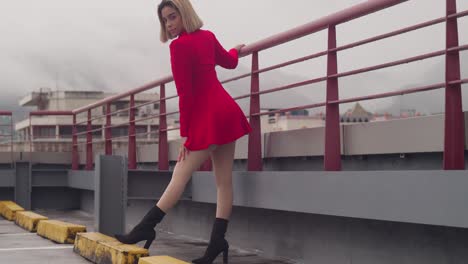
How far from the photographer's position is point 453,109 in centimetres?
469

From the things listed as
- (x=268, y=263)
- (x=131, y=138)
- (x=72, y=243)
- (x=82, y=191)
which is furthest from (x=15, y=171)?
(x=268, y=263)

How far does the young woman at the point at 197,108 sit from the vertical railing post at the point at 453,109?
67.8 inches

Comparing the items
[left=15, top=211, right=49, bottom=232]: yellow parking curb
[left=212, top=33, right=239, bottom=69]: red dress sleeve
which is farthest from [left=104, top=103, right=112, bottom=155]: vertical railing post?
[left=212, top=33, right=239, bottom=69]: red dress sleeve

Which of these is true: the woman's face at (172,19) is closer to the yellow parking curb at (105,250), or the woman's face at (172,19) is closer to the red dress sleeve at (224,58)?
the red dress sleeve at (224,58)

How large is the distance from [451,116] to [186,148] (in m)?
2.08

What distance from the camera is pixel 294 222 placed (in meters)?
7.01

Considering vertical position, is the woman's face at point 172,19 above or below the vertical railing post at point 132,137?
above

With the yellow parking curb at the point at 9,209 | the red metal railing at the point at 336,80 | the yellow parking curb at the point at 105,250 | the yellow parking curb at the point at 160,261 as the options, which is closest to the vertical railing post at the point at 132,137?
the red metal railing at the point at 336,80

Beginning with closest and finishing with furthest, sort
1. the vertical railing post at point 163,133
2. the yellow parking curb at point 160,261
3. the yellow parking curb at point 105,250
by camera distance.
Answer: the yellow parking curb at point 160,261, the yellow parking curb at point 105,250, the vertical railing post at point 163,133

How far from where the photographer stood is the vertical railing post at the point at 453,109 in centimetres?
468

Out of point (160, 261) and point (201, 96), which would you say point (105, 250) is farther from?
point (201, 96)

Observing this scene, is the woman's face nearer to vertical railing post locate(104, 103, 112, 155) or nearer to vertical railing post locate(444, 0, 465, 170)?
vertical railing post locate(444, 0, 465, 170)

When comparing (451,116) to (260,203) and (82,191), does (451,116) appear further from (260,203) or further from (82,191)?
(82,191)

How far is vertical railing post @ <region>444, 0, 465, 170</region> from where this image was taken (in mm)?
4680
